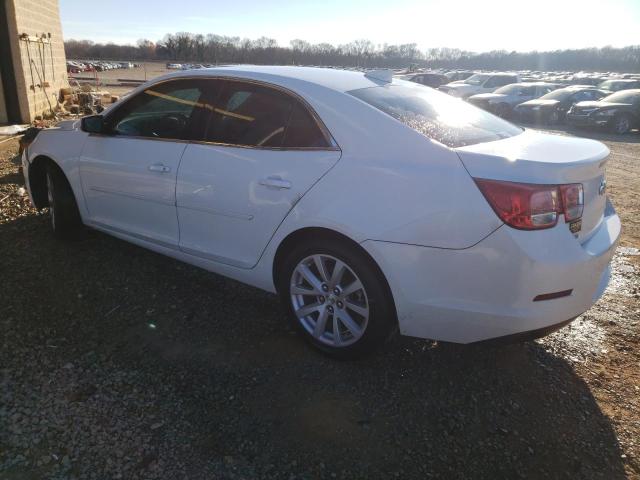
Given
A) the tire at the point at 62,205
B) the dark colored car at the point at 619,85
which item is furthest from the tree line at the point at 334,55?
the tire at the point at 62,205

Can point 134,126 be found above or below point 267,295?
above

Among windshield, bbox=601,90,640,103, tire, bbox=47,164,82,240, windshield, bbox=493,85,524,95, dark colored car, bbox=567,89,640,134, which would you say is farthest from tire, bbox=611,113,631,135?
tire, bbox=47,164,82,240

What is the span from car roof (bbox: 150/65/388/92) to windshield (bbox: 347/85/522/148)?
0.41 feet

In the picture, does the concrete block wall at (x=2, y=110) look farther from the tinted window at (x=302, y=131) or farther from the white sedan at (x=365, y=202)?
the tinted window at (x=302, y=131)

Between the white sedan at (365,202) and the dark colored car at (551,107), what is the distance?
1654cm

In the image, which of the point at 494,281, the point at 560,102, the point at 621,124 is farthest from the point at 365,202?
the point at 560,102

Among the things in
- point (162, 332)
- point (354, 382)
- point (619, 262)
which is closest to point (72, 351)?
point (162, 332)

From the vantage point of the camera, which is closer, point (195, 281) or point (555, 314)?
point (555, 314)

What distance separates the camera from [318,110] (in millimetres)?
2822

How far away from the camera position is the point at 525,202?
2.22 metres

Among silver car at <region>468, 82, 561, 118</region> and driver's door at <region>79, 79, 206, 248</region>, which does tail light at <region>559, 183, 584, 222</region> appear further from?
silver car at <region>468, 82, 561, 118</region>

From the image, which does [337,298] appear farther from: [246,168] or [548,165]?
[548,165]

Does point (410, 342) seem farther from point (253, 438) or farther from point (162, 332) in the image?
point (162, 332)

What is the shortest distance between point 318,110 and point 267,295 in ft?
5.19
